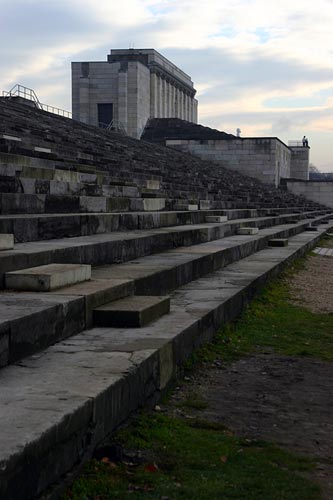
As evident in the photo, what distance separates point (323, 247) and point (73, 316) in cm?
1604

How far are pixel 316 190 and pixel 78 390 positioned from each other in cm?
4495

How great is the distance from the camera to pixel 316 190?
4647 centimetres

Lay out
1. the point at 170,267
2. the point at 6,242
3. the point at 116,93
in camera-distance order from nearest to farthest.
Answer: the point at 6,242 → the point at 170,267 → the point at 116,93

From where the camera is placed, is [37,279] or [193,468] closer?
[193,468]

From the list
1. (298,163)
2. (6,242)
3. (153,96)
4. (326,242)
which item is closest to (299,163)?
(298,163)

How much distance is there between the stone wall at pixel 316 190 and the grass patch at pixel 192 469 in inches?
1704

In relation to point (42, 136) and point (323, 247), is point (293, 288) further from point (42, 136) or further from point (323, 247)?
point (323, 247)

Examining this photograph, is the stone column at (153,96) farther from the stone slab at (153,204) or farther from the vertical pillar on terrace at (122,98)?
the stone slab at (153,204)

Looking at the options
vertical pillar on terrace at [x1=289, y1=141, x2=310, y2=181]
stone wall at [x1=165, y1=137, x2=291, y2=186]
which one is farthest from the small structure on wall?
vertical pillar on terrace at [x1=289, y1=141, x2=310, y2=181]

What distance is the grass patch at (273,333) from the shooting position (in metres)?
5.73

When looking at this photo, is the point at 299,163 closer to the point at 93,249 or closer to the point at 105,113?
the point at 105,113

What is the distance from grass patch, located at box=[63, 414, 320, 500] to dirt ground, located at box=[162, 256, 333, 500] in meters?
0.16

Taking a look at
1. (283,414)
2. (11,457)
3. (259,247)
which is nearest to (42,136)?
(259,247)

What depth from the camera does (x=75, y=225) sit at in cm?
752
